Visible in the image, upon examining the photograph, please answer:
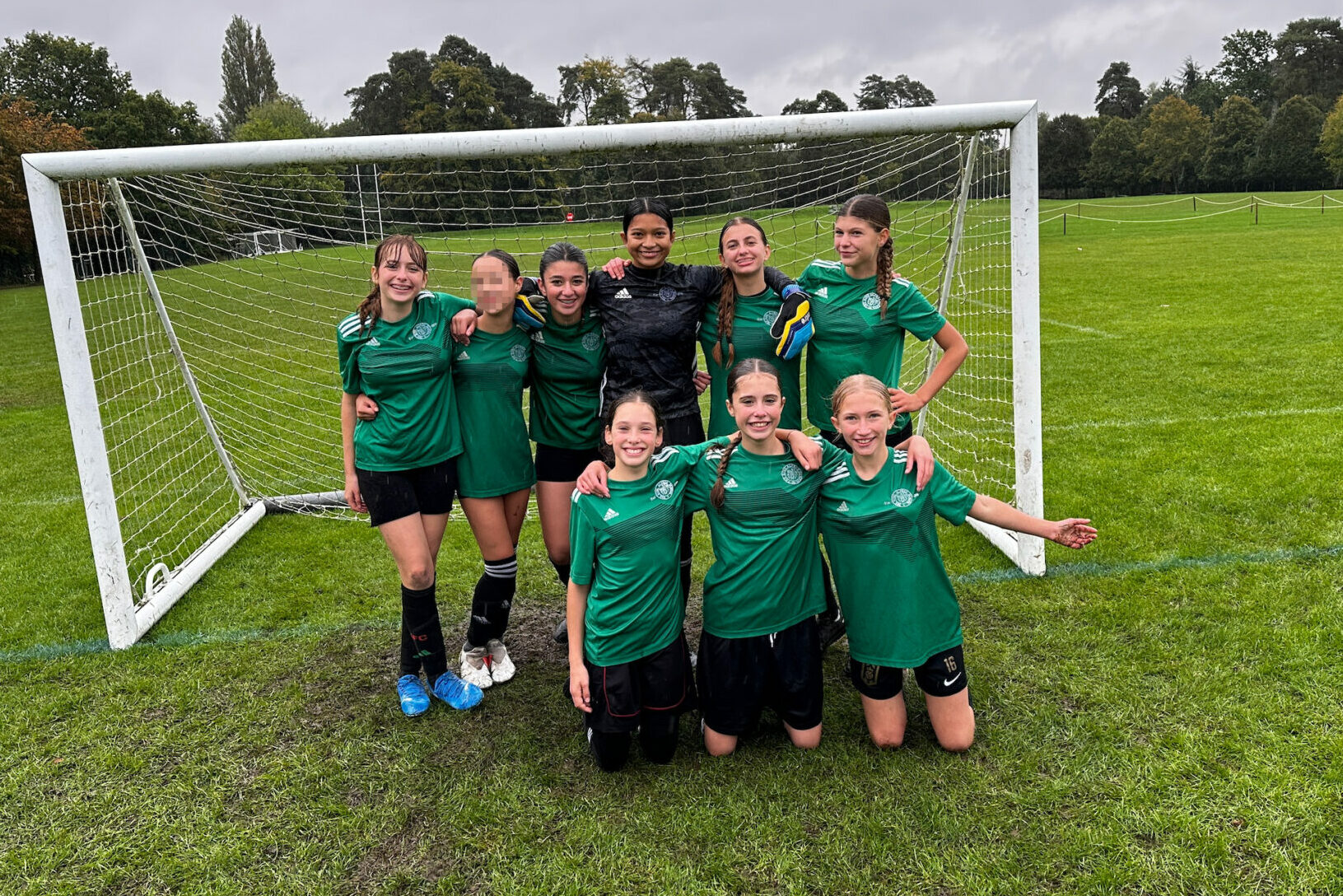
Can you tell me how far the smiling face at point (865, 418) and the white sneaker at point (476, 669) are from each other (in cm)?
189

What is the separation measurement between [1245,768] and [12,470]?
896cm

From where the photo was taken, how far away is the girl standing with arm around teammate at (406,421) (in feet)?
11.0

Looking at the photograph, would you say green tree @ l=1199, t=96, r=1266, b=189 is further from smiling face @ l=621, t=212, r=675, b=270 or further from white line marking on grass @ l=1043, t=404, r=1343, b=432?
smiling face @ l=621, t=212, r=675, b=270

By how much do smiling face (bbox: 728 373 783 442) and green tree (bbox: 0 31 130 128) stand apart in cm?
5603

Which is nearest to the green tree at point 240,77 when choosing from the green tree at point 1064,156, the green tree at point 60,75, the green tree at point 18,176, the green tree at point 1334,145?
the green tree at point 60,75

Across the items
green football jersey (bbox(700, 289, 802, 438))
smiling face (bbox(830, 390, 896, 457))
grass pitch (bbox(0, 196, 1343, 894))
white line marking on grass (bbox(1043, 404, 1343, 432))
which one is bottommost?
grass pitch (bbox(0, 196, 1343, 894))

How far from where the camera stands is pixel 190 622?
4.57 meters

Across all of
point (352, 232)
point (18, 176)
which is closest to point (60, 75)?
point (18, 176)

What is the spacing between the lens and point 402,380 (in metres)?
3.39

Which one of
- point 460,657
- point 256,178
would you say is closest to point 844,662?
point 460,657

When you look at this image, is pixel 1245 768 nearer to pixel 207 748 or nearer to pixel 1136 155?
pixel 207 748

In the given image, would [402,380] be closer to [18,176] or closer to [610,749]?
[610,749]

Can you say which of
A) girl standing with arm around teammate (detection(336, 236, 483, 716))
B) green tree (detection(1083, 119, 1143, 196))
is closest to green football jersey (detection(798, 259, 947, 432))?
girl standing with arm around teammate (detection(336, 236, 483, 716))

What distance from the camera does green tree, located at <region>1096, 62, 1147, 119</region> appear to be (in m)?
82.1
